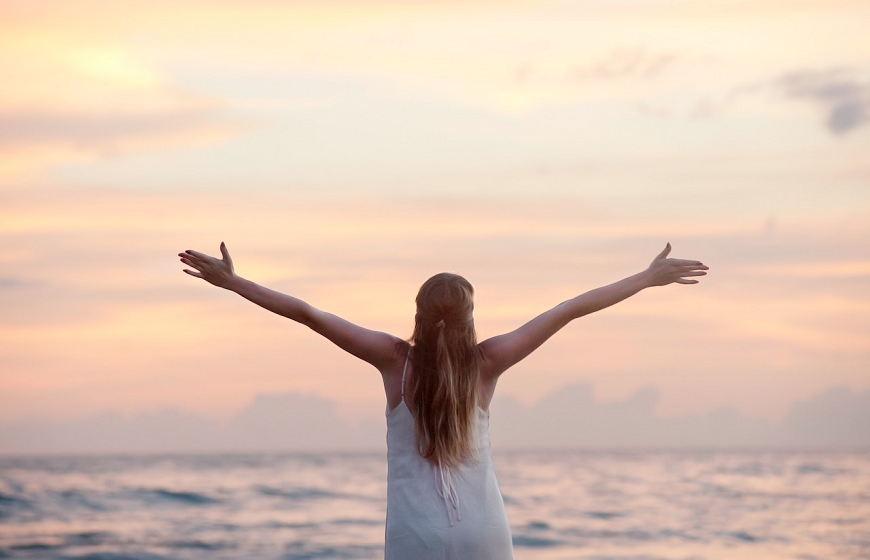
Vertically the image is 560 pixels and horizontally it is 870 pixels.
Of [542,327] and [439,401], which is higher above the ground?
[542,327]

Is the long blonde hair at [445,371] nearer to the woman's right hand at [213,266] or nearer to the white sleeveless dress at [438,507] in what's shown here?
the white sleeveless dress at [438,507]

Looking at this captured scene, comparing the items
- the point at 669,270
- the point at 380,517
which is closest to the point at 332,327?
the point at 669,270

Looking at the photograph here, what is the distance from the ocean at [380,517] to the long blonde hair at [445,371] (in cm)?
1354

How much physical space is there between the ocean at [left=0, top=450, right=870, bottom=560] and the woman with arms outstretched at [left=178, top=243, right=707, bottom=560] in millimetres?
13458

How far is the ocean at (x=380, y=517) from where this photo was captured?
55.8 ft

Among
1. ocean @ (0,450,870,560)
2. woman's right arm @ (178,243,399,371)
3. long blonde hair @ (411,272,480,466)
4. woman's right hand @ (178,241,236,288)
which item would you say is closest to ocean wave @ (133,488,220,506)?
ocean @ (0,450,870,560)

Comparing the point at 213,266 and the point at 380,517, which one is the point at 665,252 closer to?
the point at 213,266

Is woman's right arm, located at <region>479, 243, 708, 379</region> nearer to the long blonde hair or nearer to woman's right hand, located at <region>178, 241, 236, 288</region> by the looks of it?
the long blonde hair

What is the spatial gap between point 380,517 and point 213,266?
18.8m

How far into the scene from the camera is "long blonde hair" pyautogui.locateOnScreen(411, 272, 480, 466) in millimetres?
3332

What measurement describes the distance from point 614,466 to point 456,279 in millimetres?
39712

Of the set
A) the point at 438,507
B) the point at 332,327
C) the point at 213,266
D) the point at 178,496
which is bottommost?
the point at 178,496

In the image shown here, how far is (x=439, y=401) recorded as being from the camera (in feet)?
11.0

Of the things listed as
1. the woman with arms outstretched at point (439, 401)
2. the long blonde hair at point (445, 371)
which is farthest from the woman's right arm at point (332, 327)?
the long blonde hair at point (445, 371)
